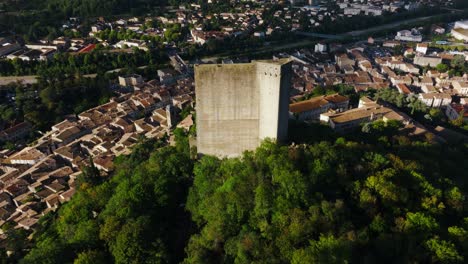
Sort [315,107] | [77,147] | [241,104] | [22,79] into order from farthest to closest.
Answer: [22,79]
[77,147]
[315,107]
[241,104]

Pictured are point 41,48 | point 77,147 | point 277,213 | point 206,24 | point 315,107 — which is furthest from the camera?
point 206,24

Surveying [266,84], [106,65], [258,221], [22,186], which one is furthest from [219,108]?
[106,65]

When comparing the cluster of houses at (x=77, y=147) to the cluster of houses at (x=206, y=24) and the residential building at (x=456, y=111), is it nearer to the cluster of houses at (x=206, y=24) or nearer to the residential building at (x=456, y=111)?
the cluster of houses at (x=206, y=24)

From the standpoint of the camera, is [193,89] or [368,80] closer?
[193,89]

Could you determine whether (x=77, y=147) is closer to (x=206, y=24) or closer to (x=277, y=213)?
(x=277, y=213)

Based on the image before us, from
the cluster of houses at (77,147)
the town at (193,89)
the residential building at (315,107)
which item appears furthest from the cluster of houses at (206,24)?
the residential building at (315,107)

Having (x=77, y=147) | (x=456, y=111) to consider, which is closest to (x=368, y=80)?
(x=456, y=111)
